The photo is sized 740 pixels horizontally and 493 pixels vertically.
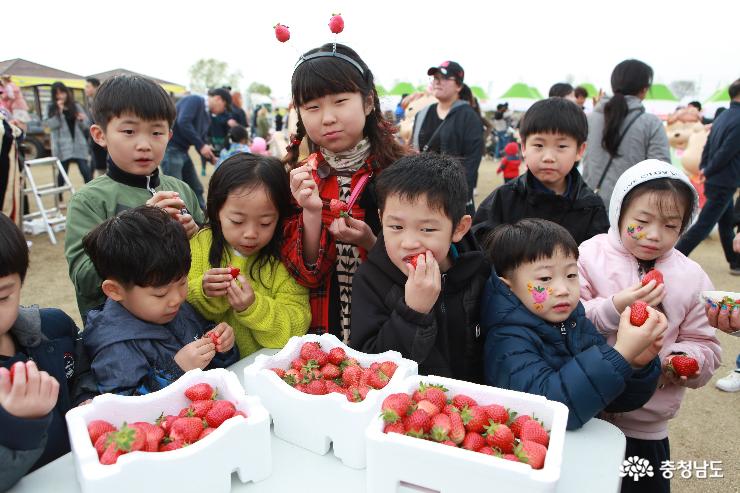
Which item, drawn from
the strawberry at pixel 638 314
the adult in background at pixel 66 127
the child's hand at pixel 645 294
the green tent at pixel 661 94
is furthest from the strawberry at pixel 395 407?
the green tent at pixel 661 94

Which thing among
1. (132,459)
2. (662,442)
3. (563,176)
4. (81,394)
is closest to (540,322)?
(662,442)

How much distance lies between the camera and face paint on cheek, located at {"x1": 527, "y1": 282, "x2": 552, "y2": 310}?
155cm

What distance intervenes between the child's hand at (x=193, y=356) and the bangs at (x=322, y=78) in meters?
0.96

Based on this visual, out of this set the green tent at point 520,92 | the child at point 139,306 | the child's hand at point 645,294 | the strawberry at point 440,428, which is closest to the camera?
the strawberry at point 440,428

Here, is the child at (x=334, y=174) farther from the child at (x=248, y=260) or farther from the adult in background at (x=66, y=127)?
the adult in background at (x=66, y=127)

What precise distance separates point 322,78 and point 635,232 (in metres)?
1.30

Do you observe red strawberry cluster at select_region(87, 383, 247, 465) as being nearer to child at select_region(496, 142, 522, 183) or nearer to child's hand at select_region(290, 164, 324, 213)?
child's hand at select_region(290, 164, 324, 213)

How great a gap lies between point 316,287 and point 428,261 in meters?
0.70

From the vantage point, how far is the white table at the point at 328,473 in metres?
1.14

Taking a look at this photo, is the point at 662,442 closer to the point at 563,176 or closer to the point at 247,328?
the point at 563,176

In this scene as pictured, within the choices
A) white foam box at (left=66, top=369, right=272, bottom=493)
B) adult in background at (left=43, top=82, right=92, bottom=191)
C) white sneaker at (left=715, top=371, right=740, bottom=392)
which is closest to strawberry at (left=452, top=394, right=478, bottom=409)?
white foam box at (left=66, top=369, right=272, bottom=493)

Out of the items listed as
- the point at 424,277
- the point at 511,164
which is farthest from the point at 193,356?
the point at 511,164

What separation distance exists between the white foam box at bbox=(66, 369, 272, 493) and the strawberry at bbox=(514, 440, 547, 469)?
569 mm

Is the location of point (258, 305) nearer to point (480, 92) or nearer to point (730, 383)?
point (730, 383)
